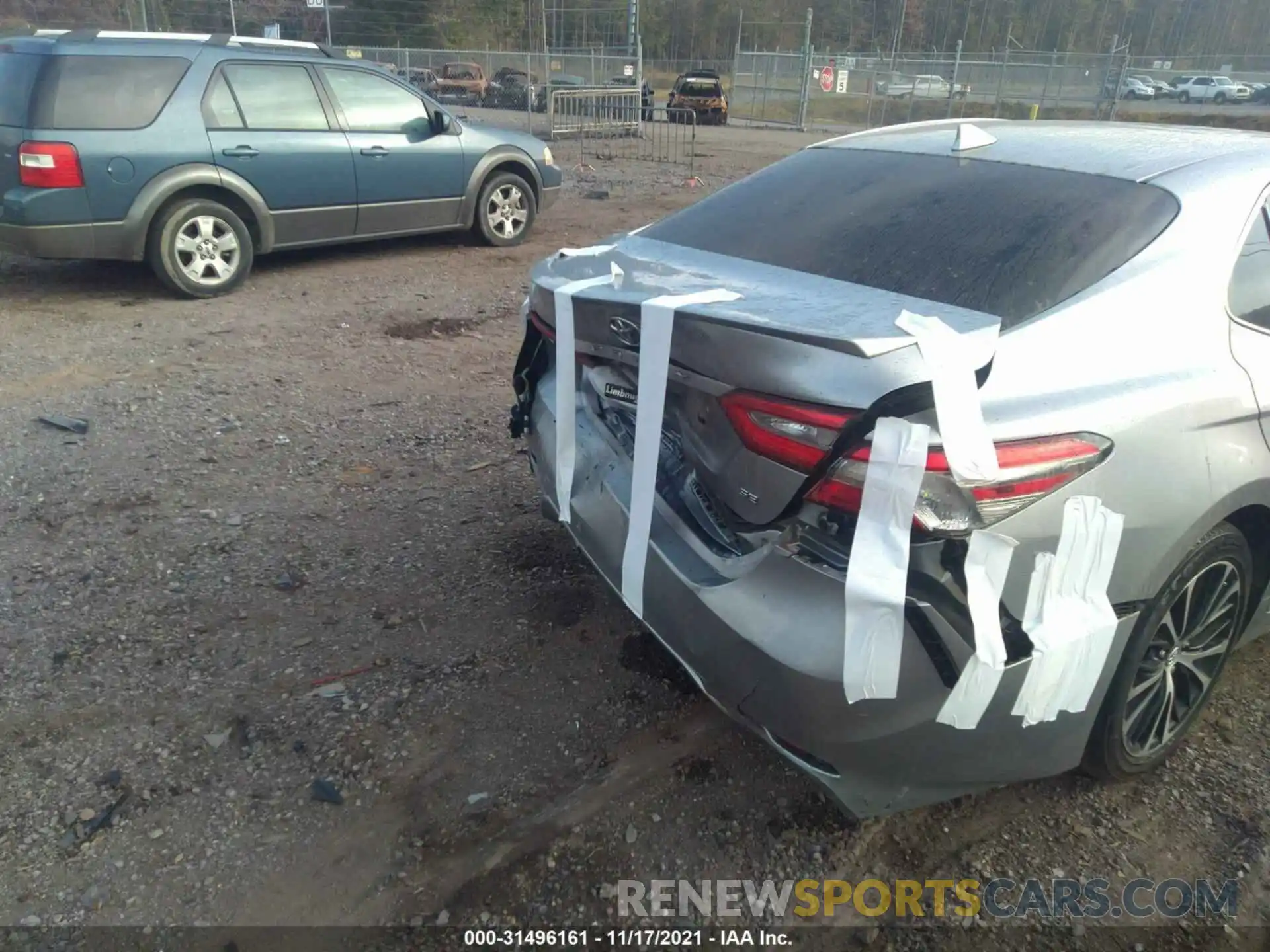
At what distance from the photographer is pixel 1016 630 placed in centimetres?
202

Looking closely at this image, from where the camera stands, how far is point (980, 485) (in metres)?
1.92

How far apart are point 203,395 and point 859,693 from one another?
15.3ft

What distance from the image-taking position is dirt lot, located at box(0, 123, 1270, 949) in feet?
7.81

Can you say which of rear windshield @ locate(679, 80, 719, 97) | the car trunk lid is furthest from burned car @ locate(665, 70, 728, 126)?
the car trunk lid

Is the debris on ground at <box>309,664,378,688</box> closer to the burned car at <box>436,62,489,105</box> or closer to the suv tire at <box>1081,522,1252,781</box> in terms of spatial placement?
the suv tire at <box>1081,522,1252,781</box>

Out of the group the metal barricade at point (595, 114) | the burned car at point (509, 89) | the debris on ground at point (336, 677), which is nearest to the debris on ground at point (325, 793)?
the debris on ground at point (336, 677)

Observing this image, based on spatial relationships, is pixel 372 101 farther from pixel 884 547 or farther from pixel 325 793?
pixel 884 547

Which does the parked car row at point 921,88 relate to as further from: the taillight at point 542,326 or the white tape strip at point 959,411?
the white tape strip at point 959,411

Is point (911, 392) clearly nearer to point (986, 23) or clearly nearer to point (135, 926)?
point (135, 926)

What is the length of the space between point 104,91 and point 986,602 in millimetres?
7192

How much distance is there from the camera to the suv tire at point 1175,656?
2365 mm

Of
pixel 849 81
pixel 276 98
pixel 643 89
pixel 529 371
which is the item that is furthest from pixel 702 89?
pixel 529 371

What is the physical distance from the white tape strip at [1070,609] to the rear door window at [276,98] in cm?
726

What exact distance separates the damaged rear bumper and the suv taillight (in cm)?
13
